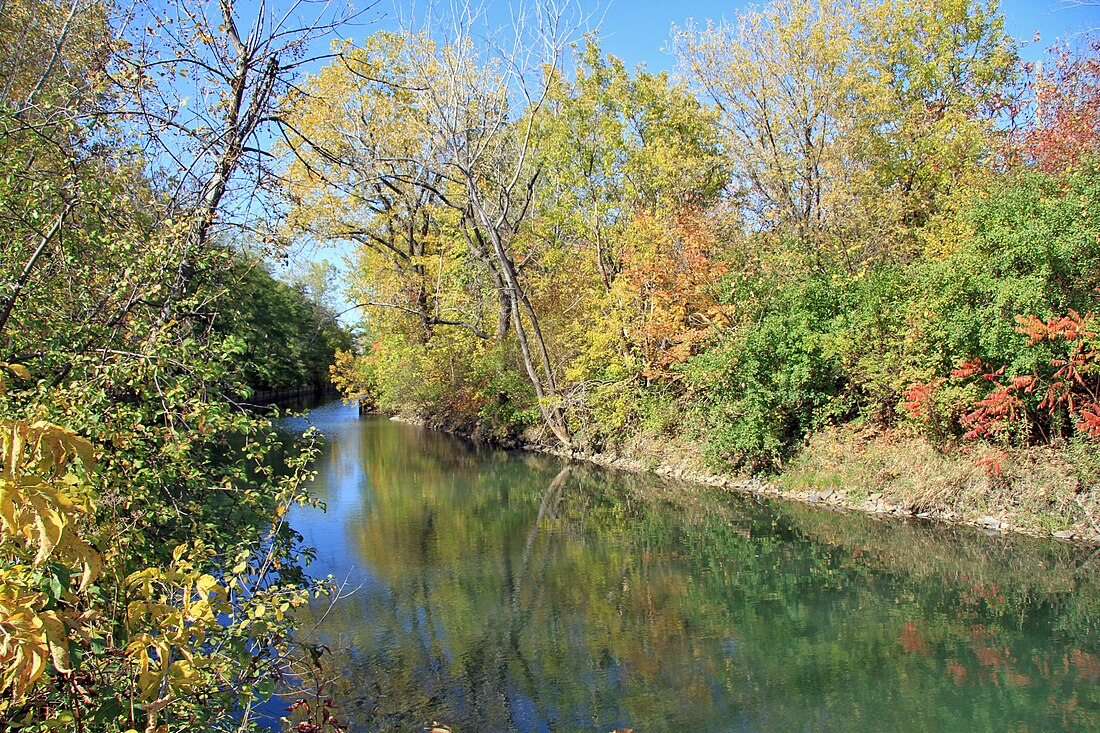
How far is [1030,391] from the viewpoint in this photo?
1209 cm

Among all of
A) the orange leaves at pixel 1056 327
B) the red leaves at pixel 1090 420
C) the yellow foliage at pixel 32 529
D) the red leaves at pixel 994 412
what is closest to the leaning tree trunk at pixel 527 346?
the red leaves at pixel 994 412

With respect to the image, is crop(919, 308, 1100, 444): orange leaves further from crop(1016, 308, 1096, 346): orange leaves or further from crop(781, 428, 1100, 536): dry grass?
crop(781, 428, 1100, 536): dry grass

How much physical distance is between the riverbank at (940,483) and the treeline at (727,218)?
46cm

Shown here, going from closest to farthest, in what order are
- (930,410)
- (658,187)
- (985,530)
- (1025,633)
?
(1025,633), (985,530), (930,410), (658,187)

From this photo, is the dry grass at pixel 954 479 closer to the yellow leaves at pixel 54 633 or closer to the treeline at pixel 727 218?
the treeline at pixel 727 218

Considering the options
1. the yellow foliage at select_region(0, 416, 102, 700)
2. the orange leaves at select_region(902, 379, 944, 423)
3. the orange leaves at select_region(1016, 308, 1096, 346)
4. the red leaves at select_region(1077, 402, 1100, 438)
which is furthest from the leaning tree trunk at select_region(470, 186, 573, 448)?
the yellow foliage at select_region(0, 416, 102, 700)

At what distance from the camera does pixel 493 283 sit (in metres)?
25.9

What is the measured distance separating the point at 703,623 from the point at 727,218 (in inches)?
585

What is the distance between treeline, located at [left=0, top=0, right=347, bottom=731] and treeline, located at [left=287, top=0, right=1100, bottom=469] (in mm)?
9372

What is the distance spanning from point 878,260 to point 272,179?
16518 millimetres

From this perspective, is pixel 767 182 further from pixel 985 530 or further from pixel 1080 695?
pixel 1080 695

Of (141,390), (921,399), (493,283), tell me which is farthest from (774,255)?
(141,390)

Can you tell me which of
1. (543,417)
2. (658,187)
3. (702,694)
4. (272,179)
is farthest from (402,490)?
(272,179)

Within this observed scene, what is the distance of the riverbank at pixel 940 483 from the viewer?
37.2ft
